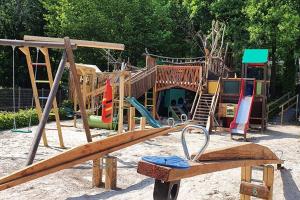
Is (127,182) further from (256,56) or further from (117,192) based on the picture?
(256,56)

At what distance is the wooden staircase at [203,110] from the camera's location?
19.7 m

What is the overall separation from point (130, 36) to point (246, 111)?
13.0m

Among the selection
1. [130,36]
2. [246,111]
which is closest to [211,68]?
[246,111]

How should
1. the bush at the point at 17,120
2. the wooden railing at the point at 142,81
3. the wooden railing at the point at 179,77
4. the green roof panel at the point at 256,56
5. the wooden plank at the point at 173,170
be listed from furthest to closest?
the wooden railing at the point at 142,81 → the wooden railing at the point at 179,77 → the green roof panel at the point at 256,56 → the bush at the point at 17,120 → the wooden plank at the point at 173,170

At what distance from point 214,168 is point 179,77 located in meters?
18.2

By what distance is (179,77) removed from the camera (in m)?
22.6

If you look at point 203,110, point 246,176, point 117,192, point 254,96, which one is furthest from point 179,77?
point 246,176

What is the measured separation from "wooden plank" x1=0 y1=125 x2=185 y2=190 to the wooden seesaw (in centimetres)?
250

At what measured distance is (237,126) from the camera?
1764cm

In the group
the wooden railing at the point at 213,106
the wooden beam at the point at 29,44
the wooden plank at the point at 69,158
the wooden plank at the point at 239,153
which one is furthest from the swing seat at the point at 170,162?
the wooden railing at the point at 213,106

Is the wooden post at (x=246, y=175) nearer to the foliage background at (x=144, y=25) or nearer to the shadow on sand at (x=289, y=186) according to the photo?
the shadow on sand at (x=289, y=186)

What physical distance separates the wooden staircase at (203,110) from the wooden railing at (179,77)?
1.25 m

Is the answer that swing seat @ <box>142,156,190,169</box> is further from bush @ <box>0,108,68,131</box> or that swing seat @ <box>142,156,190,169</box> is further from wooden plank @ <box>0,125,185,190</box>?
bush @ <box>0,108,68,131</box>

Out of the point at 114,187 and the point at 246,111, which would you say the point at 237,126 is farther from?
the point at 114,187
